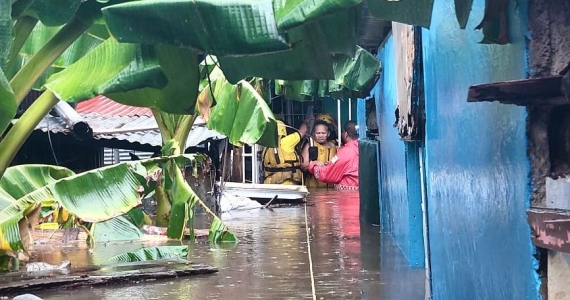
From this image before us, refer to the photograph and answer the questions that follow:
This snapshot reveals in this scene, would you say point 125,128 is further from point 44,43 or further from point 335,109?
point 335,109

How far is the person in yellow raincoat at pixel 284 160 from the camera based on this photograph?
16938 millimetres

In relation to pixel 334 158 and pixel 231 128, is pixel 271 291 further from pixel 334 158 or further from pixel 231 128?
pixel 334 158

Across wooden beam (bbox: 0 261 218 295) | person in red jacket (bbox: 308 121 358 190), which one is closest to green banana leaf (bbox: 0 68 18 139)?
wooden beam (bbox: 0 261 218 295)

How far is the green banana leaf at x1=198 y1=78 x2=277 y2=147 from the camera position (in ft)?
25.9

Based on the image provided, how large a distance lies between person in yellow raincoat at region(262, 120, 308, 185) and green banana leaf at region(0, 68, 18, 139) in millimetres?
13197

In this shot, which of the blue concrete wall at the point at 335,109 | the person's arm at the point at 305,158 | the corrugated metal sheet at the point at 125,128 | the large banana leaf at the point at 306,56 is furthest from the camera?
the blue concrete wall at the point at 335,109

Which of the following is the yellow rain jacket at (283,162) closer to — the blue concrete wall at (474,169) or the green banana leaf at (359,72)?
the green banana leaf at (359,72)

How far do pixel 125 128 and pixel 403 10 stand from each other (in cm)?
913

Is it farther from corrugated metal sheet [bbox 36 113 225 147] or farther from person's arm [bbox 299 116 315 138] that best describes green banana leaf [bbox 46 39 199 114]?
person's arm [bbox 299 116 315 138]

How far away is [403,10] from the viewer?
2598 millimetres

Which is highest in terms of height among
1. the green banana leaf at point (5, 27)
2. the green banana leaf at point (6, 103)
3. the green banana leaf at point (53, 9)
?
the green banana leaf at point (53, 9)

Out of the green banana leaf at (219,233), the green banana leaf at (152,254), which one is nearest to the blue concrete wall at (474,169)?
the green banana leaf at (152,254)

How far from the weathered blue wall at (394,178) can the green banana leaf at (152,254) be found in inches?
88.6

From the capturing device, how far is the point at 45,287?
5.48 meters
